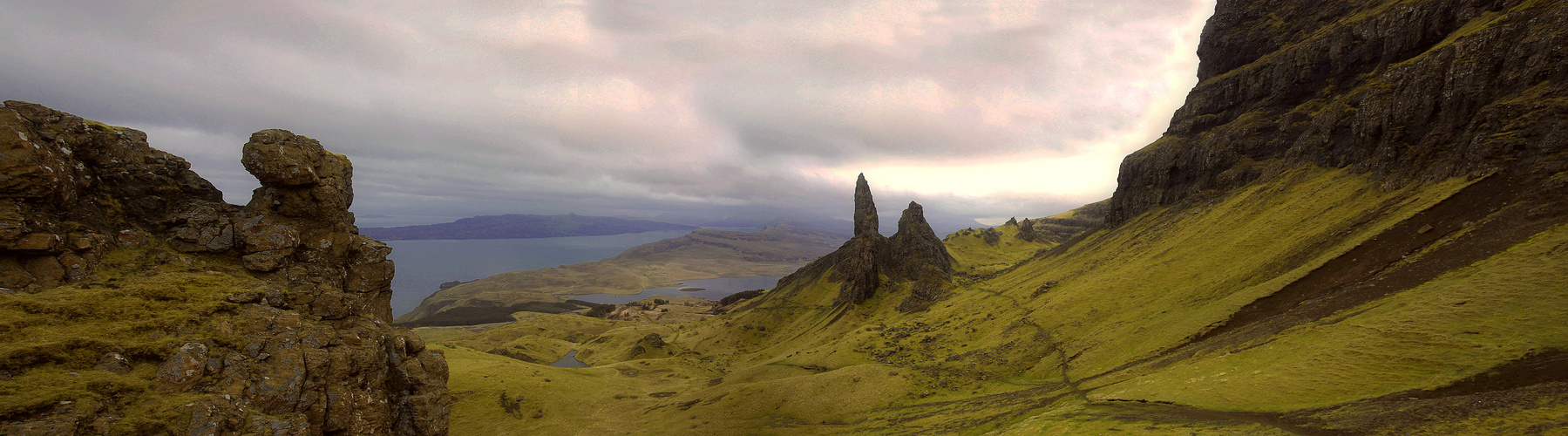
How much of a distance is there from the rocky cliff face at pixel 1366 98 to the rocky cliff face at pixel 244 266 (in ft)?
303

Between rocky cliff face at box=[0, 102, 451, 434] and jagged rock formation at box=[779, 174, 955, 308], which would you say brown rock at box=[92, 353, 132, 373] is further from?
jagged rock formation at box=[779, 174, 955, 308]

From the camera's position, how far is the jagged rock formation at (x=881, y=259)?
117812 mm

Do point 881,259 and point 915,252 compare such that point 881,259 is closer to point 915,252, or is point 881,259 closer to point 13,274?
point 915,252

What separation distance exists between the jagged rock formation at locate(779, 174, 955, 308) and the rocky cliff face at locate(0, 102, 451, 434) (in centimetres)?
9820

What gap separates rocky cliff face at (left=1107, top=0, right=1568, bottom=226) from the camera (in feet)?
146

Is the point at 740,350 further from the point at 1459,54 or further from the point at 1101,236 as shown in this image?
the point at 1459,54

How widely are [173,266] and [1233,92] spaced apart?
150290mm

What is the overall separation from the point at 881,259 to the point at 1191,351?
89797 millimetres

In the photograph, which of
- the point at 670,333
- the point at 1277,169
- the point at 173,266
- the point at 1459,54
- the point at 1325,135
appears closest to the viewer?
the point at 173,266

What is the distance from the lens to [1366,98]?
62781 millimetres

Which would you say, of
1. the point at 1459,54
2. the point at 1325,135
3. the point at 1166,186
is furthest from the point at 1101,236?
the point at 1459,54

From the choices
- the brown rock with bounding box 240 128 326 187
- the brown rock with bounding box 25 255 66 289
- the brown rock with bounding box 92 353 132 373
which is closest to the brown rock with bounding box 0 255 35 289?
the brown rock with bounding box 25 255 66 289

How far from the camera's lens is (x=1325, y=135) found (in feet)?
226

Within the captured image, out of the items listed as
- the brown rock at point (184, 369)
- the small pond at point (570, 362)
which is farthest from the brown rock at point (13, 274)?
the small pond at point (570, 362)
